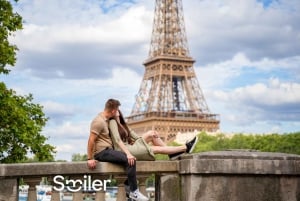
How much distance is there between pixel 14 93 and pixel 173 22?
289ft

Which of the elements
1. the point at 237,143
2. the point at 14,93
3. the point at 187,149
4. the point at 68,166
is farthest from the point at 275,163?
the point at 237,143

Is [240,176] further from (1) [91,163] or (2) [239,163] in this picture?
(1) [91,163]

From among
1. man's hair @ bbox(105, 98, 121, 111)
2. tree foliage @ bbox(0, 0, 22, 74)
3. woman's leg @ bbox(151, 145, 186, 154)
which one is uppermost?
tree foliage @ bbox(0, 0, 22, 74)

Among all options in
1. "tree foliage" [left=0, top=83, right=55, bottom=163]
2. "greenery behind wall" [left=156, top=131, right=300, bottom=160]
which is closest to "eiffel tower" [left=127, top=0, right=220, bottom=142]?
"greenery behind wall" [left=156, top=131, right=300, bottom=160]

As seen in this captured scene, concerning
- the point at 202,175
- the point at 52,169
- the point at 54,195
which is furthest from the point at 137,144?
the point at 54,195

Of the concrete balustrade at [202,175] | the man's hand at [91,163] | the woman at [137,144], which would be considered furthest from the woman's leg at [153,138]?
the man's hand at [91,163]

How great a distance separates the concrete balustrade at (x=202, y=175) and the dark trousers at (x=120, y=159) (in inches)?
4.1

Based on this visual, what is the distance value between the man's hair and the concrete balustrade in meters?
0.88

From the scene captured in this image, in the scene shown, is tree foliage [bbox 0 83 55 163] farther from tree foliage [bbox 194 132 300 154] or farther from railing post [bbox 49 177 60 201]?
tree foliage [bbox 194 132 300 154]

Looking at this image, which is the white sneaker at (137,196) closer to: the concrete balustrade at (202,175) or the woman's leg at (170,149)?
the concrete balustrade at (202,175)

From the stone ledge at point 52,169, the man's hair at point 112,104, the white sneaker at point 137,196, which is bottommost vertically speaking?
the white sneaker at point 137,196

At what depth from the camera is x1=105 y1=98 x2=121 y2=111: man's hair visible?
982 cm

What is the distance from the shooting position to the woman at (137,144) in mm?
9688

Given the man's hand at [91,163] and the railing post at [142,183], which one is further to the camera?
the railing post at [142,183]
